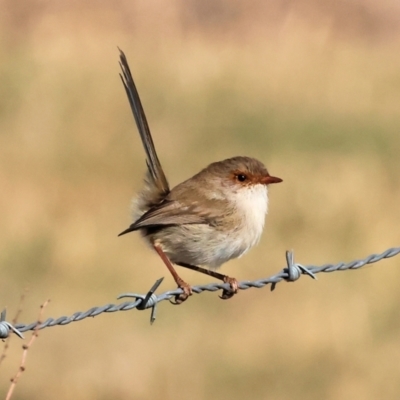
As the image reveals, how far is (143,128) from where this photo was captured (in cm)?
617

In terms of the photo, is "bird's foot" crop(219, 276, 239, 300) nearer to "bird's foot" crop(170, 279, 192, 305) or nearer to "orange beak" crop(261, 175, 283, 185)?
"bird's foot" crop(170, 279, 192, 305)

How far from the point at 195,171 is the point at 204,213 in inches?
195

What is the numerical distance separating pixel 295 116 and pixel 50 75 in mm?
3182

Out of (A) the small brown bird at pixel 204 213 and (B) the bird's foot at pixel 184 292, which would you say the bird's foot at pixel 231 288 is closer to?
(A) the small brown bird at pixel 204 213

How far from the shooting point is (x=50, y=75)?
12859 mm

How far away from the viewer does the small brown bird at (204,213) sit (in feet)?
19.4

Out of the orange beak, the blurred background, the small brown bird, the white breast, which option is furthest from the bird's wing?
the blurred background

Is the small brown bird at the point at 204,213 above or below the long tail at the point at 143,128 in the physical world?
below

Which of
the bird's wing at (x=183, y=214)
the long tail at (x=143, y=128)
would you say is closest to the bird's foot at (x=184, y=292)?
the bird's wing at (x=183, y=214)

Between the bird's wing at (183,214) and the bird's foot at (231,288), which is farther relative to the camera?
the bird's wing at (183,214)

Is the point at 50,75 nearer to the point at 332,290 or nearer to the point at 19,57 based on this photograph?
the point at 19,57

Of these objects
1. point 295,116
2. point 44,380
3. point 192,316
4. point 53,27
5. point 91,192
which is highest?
point 53,27

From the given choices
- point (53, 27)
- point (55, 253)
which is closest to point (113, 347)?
point (55, 253)

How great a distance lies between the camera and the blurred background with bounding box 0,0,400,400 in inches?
309
